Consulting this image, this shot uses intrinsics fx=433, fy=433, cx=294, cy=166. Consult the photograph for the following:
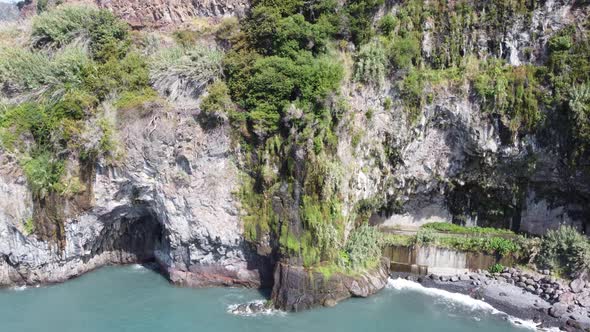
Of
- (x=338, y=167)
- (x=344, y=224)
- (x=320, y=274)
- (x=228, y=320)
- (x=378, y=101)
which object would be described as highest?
(x=378, y=101)

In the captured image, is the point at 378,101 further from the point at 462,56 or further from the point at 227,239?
the point at 227,239

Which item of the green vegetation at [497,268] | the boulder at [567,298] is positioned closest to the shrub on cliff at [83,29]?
the green vegetation at [497,268]

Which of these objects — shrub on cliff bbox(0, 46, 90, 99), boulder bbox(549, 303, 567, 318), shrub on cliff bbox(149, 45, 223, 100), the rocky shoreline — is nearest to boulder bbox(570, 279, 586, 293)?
the rocky shoreline

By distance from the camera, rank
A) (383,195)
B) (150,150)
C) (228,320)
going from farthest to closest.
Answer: (383,195) → (150,150) → (228,320)

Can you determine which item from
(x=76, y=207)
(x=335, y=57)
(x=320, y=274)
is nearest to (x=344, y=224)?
(x=320, y=274)

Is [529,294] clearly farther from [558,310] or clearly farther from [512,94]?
[512,94]

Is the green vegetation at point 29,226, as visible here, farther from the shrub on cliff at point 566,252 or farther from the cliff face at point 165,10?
the shrub on cliff at point 566,252

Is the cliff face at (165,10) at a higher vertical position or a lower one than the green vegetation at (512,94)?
higher
